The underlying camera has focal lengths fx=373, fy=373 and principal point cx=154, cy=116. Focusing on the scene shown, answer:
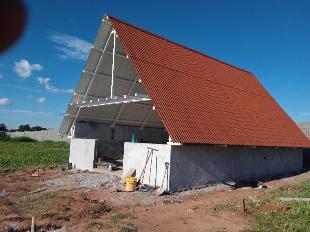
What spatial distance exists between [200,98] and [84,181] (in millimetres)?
6812

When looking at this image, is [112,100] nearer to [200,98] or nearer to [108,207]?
[200,98]

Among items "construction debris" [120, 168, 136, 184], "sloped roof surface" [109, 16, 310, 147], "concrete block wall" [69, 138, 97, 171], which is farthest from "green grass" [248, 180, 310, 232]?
"concrete block wall" [69, 138, 97, 171]

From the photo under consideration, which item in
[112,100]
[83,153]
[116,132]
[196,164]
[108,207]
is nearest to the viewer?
[108,207]

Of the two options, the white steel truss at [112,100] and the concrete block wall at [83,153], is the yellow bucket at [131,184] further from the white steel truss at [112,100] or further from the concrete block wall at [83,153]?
the concrete block wall at [83,153]

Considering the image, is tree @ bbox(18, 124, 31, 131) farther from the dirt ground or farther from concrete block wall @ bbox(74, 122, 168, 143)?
the dirt ground

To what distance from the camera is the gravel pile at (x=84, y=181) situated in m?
15.9

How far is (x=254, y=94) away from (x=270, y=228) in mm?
17239

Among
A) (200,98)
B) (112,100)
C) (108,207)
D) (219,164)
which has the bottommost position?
(108,207)

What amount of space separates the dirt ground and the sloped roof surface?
2377mm

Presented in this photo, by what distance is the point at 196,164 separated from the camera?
15.4 m

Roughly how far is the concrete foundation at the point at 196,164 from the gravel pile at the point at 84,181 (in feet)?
3.36

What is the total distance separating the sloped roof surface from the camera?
1555 centimetres

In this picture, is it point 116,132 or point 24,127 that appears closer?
point 116,132

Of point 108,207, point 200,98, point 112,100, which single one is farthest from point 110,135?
point 108,207
